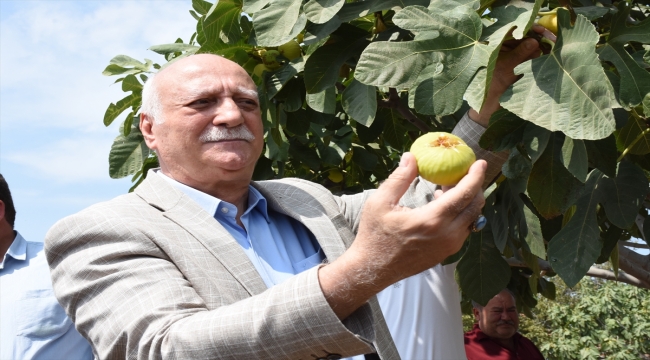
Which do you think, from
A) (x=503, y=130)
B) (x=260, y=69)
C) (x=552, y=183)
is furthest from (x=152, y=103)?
(x=552, y=183)

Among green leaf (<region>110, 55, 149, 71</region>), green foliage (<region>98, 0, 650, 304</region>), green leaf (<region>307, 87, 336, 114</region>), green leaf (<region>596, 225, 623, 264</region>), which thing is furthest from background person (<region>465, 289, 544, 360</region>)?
green leaf (<region>307, 87, 336, 114</region>)

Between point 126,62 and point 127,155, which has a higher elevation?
point 126,62

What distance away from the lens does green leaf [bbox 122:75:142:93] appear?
3.04 meters

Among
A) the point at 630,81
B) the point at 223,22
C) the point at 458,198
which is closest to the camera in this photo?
the point at 458,198

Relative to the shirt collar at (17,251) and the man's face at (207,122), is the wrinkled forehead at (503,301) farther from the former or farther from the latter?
the man's face at (207,122)

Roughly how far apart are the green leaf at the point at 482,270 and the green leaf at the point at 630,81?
111 cm

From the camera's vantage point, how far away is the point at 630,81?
1.71 meters

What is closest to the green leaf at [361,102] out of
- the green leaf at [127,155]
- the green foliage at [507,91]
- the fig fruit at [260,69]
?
the green foliage at [507,91]

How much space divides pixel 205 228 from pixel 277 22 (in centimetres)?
54

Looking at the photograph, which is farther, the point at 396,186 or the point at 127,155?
the point at 127,155

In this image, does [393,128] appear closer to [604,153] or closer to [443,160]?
[604,153]

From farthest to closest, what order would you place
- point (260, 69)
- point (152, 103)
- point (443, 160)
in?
1. point (260, 69)
2. point (152, 103)
3. point (443, 160)

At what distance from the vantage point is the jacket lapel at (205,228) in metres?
1.85

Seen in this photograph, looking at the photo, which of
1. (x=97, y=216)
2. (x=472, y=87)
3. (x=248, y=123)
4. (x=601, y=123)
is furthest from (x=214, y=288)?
(x=601, y=123)
